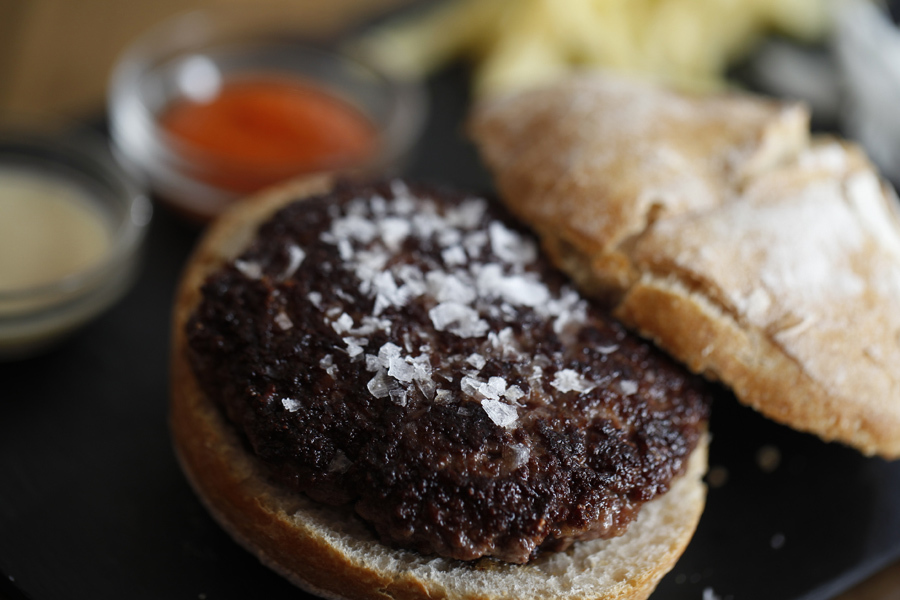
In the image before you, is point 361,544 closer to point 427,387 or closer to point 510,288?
point 427,387

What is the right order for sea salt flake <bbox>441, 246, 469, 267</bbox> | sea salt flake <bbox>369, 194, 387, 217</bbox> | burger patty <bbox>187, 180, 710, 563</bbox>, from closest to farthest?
burger patty <bbox>187, 180, 710, 563</bbox>, sea salt flake <bbox>441, 246, 469, 267</bbox>, sea salt flake <bbox>369, 194, 387, 217</bbox>

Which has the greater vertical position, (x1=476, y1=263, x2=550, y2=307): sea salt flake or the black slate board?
(x1=476, y1=263, x2=550, y2=307): sea salt flake

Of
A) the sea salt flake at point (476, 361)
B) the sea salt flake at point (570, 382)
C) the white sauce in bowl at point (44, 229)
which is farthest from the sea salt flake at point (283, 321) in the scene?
the white sauce in bowl at point (44, 229)

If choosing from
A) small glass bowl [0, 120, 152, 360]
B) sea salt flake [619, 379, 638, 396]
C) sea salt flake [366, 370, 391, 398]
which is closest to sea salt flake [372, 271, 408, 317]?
sea salt flake [366, 370, 391, 398]

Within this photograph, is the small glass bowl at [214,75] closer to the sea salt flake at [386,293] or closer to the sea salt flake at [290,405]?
the sea salt flake at [386,293]

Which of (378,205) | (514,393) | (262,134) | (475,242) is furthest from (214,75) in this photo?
(514,393)

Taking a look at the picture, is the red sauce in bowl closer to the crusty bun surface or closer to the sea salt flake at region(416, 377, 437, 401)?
the crusty bun surface

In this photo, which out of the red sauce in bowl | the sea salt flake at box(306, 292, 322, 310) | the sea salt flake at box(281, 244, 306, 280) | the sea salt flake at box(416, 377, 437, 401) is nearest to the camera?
the sea salt flake at box(416, 377, 437, 401)
